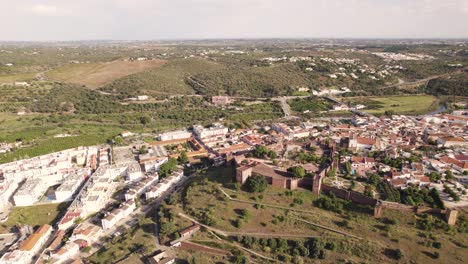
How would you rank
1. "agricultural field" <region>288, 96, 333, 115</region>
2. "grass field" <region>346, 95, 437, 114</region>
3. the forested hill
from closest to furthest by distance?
→ "grass field" <region>346, 95, 437, 114</region>, "agricultural field" <region>288, 96, 333, 115</region>, the forested hill

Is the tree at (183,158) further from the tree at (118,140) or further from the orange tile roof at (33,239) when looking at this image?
the orange tile roof at (33,239)

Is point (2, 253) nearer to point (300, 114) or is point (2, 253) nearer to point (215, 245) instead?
point (215, 245)

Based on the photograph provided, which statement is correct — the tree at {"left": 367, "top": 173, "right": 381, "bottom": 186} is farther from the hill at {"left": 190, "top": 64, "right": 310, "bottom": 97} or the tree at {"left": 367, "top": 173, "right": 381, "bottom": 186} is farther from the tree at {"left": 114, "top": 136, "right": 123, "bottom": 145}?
the hill at {"left": 190, "top": 64, "right": 310, "bottom": 97}

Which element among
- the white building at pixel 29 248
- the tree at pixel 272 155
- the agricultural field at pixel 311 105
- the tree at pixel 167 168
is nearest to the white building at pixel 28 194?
the white building at pixel 29 248

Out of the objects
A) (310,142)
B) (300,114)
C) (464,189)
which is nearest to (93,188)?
(310,142)

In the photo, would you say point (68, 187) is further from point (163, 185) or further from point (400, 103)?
point (400, 103)

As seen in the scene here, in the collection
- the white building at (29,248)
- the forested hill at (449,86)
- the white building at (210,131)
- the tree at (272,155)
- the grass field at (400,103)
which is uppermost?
the forested hill at (449,86)

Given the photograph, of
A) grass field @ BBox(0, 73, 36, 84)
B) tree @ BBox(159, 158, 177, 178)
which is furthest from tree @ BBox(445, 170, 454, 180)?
grass field @ BBox(0, 73, 36, 84)
